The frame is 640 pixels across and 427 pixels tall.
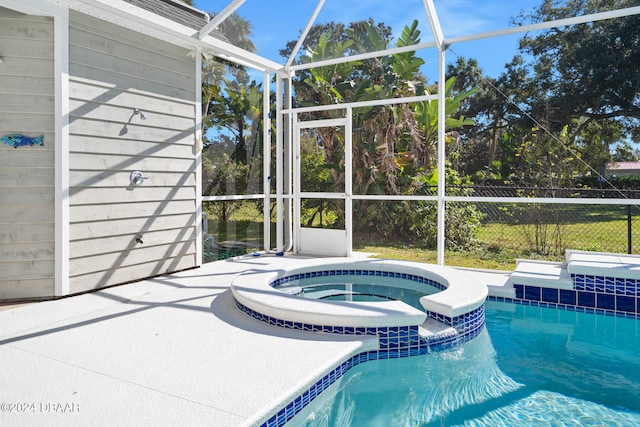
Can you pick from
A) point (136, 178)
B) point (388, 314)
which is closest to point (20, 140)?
point (136, 178)

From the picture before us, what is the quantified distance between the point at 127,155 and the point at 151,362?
9.44ft

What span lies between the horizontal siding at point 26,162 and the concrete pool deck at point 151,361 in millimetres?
353

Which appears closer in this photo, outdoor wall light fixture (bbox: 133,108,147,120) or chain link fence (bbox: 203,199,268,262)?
outdoor wall light fixture (bbox: 133,108,147,120)

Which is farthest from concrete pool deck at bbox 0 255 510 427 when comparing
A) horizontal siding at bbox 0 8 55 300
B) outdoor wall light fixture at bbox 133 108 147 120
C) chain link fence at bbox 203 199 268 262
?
chain link fence at bbox 203 199 268 262

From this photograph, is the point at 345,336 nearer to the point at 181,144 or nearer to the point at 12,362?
the point at 12,362

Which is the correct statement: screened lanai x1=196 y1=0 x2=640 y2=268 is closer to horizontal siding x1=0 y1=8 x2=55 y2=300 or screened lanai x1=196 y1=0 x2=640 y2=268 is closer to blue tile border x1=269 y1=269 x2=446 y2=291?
blue tile border x1=269 y1=269 x2=446 y2=291

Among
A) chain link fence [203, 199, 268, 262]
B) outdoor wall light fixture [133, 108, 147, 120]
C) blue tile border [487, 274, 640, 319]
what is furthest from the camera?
chain link fence [203, 199, 268, 262]

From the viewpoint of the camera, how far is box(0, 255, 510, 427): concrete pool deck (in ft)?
7.04

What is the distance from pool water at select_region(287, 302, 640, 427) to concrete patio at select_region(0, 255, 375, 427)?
0.80 ft

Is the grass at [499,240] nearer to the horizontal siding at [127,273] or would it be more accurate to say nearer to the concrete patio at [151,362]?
the horizontal siding at [127,273]

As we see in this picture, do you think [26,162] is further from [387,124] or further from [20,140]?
[387,124]

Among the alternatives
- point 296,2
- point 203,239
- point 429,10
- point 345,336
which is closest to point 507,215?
point 429,10

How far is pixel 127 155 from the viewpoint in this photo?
4938 mm

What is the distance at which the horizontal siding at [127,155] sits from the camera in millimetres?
4441
